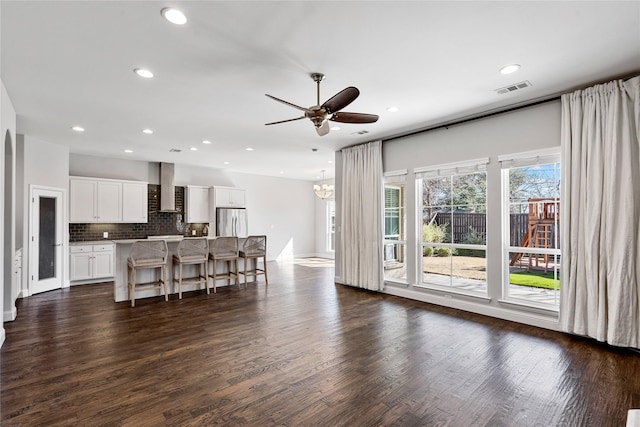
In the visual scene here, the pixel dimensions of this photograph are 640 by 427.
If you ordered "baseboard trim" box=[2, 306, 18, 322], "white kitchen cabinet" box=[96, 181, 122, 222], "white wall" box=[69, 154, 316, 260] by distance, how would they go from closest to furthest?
"baseboard trim" box=[2, 306, 18, 322] → "white kitchen cabinet" box=[96, 181, 122, 222] → "white wall" box=[69, 154, 316, 260]

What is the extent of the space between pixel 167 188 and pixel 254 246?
3119 mm

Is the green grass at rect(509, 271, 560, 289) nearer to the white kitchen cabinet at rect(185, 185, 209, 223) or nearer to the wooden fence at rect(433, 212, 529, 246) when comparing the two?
the wooden fence at rect(433, 212, 529, 246)

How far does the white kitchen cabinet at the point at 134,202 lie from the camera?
23.9ft

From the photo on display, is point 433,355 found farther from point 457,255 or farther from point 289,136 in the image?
point 289,136

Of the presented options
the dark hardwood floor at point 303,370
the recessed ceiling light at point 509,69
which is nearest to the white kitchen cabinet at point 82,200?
the dark hardwood floor at point 303,370

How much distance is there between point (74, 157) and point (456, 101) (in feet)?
25.3

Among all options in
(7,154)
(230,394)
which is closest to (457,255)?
(230,394)

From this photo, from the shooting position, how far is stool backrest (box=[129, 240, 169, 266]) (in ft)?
16.7

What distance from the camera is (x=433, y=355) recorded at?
10.4 feet

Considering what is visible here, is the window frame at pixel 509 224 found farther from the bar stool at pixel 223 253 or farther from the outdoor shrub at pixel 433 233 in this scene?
the bar stool at pixel 223 253

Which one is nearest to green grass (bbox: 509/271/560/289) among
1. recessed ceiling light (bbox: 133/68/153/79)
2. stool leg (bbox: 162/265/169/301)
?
recessed ceiling light (bbox: 133/68/153/79)

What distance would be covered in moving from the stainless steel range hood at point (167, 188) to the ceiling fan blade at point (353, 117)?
596cm

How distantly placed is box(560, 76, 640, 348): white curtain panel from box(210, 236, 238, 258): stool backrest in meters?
5.15

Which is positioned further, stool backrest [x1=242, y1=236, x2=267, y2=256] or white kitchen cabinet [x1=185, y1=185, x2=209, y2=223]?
white kitchen cabinet [x1=185, y1=185, x2=209, y2=223]
